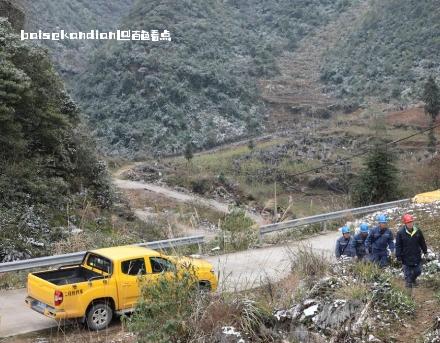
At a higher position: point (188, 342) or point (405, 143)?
point (405, 143)

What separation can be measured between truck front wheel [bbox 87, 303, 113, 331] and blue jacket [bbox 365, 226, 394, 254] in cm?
493

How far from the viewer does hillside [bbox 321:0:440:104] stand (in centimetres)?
7244

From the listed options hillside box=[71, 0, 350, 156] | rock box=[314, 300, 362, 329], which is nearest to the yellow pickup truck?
rock box=[314, 300, 362, 329]

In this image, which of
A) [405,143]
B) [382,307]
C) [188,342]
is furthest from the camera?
[405,143]

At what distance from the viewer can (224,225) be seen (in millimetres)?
17328

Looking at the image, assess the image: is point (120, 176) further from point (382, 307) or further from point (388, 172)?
point (382, 307)

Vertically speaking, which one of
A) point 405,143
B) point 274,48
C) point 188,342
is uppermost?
point 274,48

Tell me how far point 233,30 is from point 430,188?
71.6m

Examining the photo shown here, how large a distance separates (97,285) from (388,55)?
78.2 meters

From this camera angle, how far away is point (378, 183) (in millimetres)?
29953

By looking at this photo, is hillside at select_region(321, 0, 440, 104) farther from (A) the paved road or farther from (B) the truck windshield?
(B) the truck windshield

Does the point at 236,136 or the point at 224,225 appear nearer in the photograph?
the point at 224,225

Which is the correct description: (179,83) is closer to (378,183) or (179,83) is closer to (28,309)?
(378,183)

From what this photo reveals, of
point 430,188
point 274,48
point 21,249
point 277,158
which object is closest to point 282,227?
point 21,249
